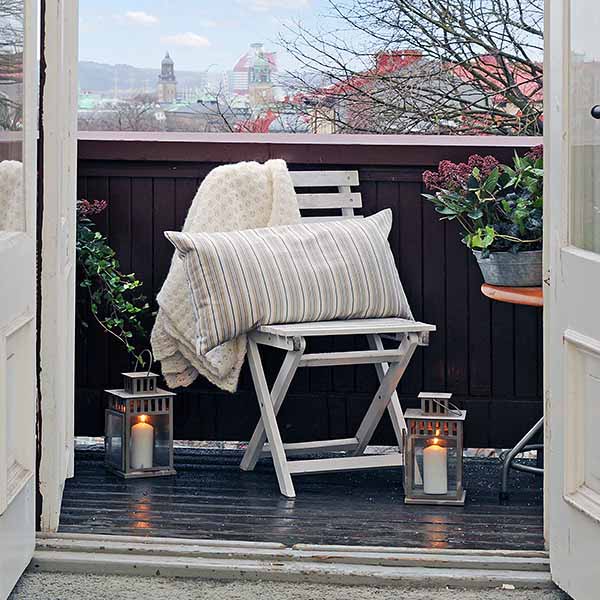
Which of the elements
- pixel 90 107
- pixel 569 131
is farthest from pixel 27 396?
pixel 90 107

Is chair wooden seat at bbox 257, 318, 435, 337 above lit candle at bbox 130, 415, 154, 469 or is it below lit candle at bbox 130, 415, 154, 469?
above

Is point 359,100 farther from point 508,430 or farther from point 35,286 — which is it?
point 35,286

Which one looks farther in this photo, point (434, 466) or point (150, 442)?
point (150, 442)

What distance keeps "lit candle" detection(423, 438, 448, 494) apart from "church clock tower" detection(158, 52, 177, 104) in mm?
4428

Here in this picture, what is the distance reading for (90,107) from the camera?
23.4 ft

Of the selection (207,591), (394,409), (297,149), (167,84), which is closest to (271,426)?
(394,409)

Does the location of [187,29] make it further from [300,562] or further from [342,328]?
[300,562]

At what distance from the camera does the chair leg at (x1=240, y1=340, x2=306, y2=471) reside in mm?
3512

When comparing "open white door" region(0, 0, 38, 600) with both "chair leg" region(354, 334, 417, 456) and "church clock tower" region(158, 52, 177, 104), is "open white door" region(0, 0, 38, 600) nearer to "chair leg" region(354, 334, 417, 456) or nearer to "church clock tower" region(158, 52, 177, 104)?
"chair leg" region(354, 334, 417, 456)

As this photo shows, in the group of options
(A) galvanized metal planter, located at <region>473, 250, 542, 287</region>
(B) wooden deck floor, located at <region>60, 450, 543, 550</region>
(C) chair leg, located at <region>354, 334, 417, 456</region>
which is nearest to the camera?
(B) wooden deck floor, located at <region>60, 450, 543, 550</region>

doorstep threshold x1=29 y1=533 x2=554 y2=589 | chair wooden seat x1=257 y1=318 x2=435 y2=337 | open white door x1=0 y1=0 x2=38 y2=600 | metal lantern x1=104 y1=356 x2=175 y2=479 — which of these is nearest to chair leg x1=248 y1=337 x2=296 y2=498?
chair wooden seat x1=257 y1=318 x2=435 y2=337

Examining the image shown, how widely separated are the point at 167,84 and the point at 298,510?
15.4 ft

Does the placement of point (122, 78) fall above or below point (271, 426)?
above

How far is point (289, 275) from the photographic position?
3705 mm
